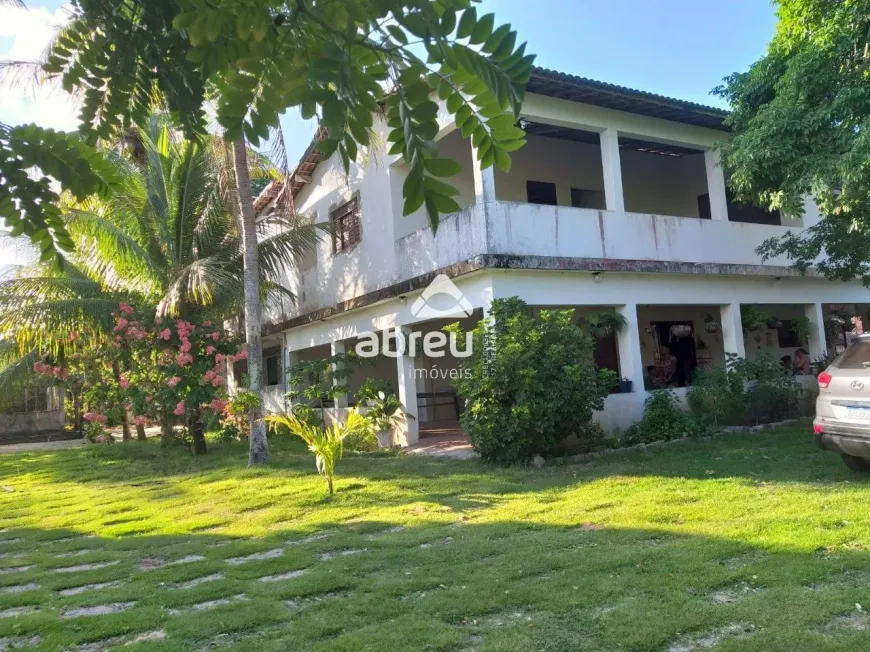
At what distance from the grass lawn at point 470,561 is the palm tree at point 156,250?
15.0ft

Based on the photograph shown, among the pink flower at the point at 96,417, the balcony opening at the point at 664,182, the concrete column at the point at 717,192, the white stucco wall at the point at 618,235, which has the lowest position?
the pink flower at the point at 96,417

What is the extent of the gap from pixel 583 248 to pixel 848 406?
183 inches

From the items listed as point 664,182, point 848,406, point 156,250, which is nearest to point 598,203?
point 664,182

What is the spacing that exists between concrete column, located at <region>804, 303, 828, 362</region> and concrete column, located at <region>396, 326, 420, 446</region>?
8109 mm

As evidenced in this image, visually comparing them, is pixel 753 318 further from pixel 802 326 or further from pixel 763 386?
pixel 802 326

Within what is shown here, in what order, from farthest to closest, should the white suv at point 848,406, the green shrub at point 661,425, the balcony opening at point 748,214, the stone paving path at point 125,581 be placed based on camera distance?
the balcony opening at point 748,214 < the green shrub at point 661,425 < the white suv at point 848,406 < the stone paving path at point 125,581

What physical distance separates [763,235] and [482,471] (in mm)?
7571

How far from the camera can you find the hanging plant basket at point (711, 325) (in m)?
13.8

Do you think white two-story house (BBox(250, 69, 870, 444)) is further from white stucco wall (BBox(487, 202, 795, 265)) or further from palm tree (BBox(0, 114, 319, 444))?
palm tree (BBox(0, 114, 319, 444))

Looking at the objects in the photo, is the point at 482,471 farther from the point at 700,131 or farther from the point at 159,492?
the point at 700,131

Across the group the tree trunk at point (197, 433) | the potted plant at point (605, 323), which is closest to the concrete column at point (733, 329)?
the potted plant at point (605, 323)

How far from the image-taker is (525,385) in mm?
8648

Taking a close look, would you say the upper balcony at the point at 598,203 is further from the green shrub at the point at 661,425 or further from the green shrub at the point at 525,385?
the green shrub at the point at 661,425

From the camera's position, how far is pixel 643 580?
163 inches
